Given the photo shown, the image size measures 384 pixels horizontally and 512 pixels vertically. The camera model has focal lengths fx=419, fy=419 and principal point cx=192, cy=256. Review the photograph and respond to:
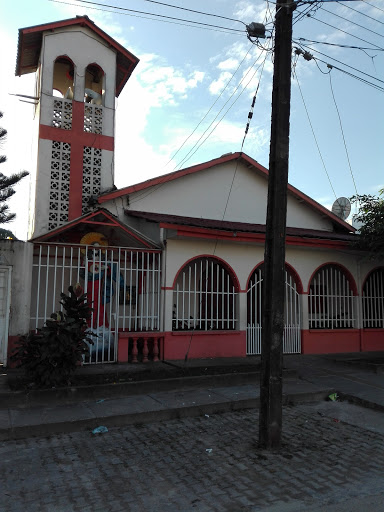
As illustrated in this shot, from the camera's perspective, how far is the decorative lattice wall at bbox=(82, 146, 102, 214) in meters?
11.0

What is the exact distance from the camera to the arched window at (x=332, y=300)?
12082 mm

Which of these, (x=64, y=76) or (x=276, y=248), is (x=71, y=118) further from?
(x=276, y=248)

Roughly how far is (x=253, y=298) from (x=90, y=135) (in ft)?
20.2

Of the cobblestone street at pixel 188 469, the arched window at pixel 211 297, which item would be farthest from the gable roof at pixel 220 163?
the cobblestone street at pixel 188 469

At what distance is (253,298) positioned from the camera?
37.1 ft

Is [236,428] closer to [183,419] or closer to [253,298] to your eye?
[183,419]

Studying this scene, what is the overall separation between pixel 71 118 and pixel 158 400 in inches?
308

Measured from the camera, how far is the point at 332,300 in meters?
12.2

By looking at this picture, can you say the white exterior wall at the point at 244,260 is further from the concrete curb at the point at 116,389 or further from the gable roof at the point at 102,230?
the concrete curb at the point at 116,389

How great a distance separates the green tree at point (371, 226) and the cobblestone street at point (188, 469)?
19.8 ft

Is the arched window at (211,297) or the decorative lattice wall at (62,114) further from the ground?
the decorative lattice wall at (62,114)

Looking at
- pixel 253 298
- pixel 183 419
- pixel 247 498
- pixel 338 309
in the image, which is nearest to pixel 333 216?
pixel 338 309

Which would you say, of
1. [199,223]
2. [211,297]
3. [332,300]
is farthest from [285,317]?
[199,223]

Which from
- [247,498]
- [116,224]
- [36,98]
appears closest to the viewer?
[247,498]
